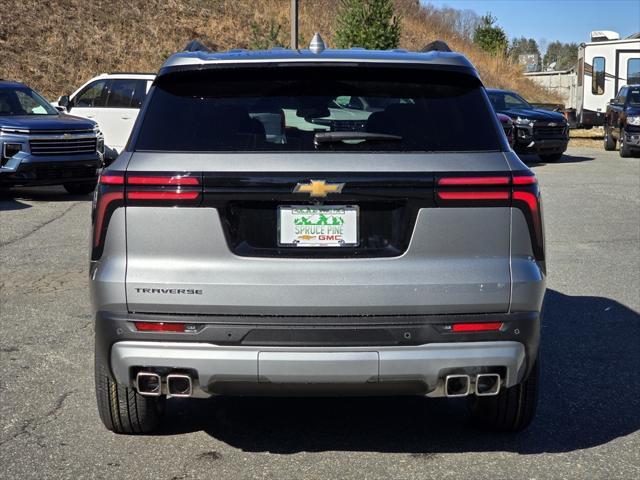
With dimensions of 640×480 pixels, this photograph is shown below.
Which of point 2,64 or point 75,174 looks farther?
point 2,64

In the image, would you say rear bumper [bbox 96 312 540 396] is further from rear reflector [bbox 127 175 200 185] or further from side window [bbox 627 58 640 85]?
side window [bbox 627 58 640 85]

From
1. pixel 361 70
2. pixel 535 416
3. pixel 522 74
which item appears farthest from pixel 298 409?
pixel 522 74

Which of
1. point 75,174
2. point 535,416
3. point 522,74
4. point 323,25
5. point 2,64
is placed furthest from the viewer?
point 522,74

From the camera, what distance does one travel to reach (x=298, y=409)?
207 inches

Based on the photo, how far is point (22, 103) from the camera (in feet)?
53.3

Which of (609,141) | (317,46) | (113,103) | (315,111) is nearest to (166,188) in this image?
(315,111)

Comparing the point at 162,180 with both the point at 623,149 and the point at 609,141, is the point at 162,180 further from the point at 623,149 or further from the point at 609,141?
the point at 609,141

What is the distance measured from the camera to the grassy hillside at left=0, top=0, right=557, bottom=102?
A: 37.7 metres

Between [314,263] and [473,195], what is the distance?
72 centimetres

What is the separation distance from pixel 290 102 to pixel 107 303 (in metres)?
1.17

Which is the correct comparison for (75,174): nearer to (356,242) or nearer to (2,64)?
(356,242)

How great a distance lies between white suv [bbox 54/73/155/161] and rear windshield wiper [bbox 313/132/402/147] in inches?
596

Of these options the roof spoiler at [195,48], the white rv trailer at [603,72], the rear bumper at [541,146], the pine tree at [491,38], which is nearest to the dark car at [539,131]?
the rear bumper at [541,146]

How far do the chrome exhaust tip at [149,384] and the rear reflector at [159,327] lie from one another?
0.68ft
